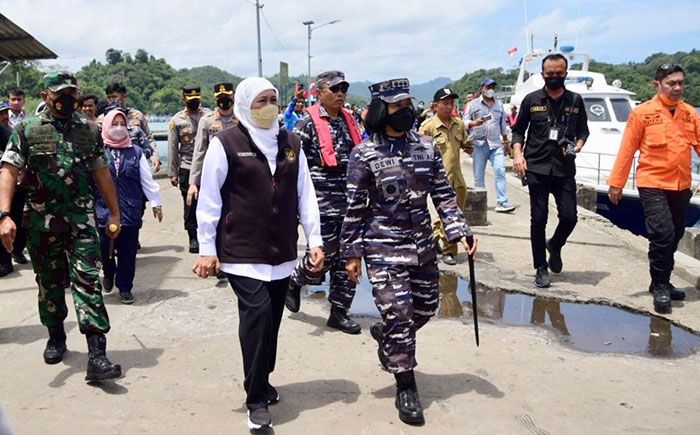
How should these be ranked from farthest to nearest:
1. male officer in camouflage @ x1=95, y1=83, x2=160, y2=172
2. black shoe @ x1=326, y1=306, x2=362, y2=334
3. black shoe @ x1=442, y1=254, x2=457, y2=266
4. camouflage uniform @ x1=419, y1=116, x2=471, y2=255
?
male officer in camouflage @ x1=95, y1=83, x2=160, y2=172 → camouflage uniform @ x1=419, y1=116, x2=471, y2=255 → black shoe @ x1=442, y1=254, x2=457, y2=266 → black shoe @ x1=326, y1=306, x2=362, y2=334

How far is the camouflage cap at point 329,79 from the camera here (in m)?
4.96

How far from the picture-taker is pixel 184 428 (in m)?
3.39

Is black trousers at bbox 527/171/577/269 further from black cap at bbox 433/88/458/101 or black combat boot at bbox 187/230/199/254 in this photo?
black combat boot at bbox 187/230/199/254

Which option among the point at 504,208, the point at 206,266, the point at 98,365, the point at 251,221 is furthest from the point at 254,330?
the point at 504,208

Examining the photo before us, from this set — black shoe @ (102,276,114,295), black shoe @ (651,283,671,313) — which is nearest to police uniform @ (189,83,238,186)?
black shoe @ (102,276,114,295)

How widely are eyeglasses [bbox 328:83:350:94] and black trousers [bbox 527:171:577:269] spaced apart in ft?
6.81

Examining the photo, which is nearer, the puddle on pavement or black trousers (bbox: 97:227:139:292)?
the puddle on pavement

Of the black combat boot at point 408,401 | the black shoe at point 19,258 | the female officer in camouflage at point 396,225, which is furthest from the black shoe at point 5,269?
the black combat boot at point 408,401

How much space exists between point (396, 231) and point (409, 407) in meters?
0.95

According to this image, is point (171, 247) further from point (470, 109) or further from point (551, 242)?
point (470, 109)

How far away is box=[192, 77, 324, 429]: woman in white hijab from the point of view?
10.8 ft

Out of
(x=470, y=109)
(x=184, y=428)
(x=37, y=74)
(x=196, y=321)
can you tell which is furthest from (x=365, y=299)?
(x=37, y=74)

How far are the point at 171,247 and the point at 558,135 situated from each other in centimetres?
468

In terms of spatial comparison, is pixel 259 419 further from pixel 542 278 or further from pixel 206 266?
pixel 542 278
